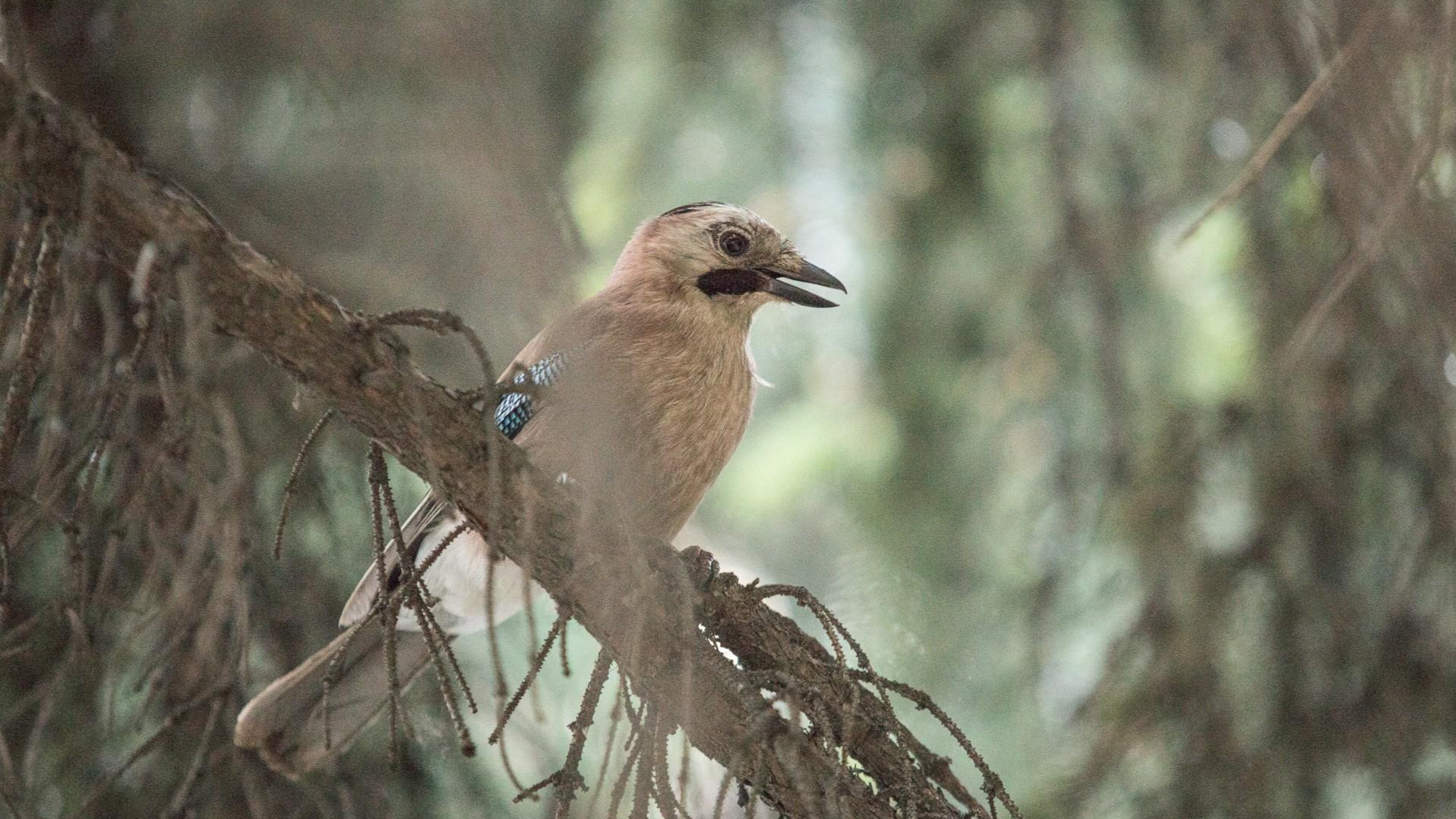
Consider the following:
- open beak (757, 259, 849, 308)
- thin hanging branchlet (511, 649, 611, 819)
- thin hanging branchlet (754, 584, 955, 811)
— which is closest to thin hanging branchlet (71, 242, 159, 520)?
thin hanging branchlet (511, 649, 611, 819)

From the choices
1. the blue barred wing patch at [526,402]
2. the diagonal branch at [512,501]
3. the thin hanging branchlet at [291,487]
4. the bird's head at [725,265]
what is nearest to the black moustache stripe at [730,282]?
the bird's head at [725,265]

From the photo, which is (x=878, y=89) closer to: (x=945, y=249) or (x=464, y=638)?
(x=945, y=249)

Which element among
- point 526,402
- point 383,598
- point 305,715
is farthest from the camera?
point 526,402

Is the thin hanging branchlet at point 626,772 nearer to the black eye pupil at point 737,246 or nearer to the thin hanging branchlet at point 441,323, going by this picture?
the thin hanging branchlet at point 441,323

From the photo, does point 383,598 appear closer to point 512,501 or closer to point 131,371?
point 512,501

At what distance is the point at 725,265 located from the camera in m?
3.26

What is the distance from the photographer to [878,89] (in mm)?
3559

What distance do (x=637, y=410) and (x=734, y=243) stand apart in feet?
2.18

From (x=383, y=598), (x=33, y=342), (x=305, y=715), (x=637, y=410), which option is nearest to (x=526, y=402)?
(x=637, y=410)

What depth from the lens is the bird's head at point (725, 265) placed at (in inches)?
126

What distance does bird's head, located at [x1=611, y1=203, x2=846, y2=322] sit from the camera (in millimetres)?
3195

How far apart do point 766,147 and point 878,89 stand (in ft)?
1.09

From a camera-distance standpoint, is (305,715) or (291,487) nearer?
(291,487)

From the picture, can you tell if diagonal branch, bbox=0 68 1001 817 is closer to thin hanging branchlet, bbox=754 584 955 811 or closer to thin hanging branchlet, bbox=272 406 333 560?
thin hanging branchlet, bbox=754 584 955 811
